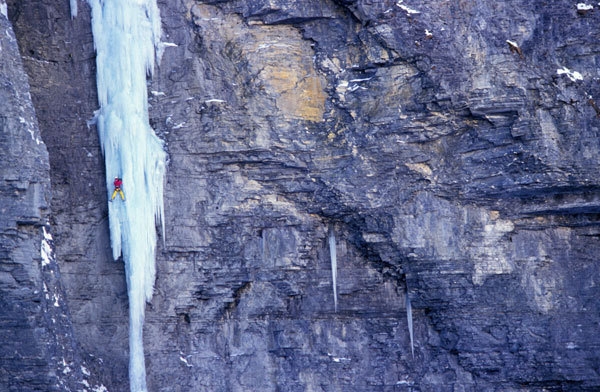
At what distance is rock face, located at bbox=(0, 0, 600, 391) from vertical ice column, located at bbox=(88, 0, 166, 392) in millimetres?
239

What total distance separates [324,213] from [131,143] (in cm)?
330

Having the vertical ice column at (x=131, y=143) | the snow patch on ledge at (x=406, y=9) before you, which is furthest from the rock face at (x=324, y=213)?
the vertical ice column at (x=131, y=143)

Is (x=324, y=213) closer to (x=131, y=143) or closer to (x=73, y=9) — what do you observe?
(x=131, y=143)

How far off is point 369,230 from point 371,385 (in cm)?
253

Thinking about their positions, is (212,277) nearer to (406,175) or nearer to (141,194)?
(141,194)

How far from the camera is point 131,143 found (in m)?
15.0

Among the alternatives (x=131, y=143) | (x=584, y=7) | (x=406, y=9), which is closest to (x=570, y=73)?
(x=584, y=7)

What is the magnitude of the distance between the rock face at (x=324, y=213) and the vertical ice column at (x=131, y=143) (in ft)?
0.78

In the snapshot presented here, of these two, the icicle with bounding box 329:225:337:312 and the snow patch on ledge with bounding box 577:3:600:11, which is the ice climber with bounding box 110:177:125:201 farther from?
the snow patch on ledge with bounding box 577:3:600:11

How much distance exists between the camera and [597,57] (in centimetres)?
1423

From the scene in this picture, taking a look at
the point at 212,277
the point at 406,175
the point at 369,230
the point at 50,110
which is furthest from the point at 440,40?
the point at 50,110

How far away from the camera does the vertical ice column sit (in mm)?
14961

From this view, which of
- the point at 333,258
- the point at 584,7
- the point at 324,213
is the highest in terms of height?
the point at 584,7

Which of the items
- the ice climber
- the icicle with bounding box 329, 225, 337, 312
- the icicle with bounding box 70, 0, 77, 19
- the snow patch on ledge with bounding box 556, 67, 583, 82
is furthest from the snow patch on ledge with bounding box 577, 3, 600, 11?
the icicle with bounding box 70, 0, 77, 19
